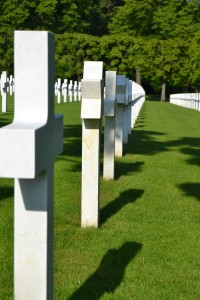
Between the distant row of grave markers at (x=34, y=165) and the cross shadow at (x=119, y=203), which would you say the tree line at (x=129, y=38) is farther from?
the distant row of grave markers at (x=34, y=165)

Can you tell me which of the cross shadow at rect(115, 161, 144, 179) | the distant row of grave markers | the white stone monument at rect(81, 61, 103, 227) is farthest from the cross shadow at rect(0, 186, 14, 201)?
the distant row of grave markers

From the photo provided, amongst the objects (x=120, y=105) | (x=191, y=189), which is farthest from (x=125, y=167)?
(x=191, y=189)

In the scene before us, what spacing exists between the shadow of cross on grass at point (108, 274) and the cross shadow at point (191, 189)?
235cm

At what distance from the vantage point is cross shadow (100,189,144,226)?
5805 millimetres

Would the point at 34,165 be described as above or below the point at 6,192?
above

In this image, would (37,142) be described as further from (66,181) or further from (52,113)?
(66,181)

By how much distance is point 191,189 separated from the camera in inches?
295

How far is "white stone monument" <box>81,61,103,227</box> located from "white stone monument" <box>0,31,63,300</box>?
96.1 inches

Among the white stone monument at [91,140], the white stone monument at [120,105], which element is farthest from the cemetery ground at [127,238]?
the white stone monument at [120,105]

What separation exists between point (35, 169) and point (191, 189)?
18.3ft

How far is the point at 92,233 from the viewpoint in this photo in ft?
16.8

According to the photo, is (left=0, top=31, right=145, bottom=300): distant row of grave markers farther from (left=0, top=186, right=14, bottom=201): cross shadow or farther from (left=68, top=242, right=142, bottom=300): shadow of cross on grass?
(left=0, top=186, right=14, bottom=201): cross shadow

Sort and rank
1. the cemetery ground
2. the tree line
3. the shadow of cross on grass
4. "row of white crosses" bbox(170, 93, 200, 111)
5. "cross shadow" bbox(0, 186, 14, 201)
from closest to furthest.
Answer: the shadow of cross on grass → the cemetery ground → "cross shadow" bbox(0, 186, 14, 201) → "row of white crosses" bbox(170, 93, 200, 111) → the tree line

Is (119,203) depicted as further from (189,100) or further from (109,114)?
(189,100)
